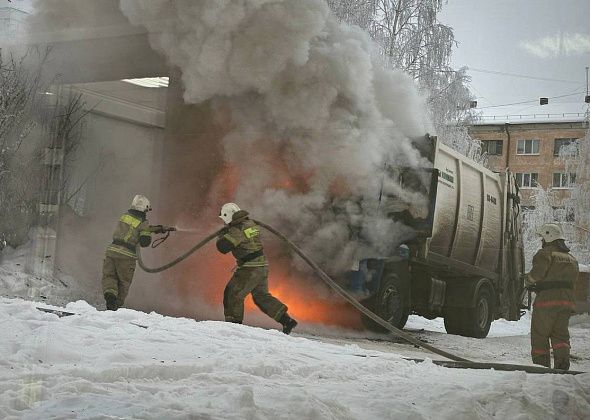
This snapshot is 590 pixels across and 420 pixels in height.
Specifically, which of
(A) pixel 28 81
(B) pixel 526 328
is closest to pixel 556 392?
(B) pixel 526 328

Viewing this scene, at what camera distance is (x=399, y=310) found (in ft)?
18.6

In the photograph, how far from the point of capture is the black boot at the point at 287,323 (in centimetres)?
570

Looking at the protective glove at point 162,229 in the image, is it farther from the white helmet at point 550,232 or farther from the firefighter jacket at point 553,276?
the white helmet at point 550,232

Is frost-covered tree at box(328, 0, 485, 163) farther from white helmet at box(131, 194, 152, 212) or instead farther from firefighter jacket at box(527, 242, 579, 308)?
white helmet at box(131, 194, 152, 212)

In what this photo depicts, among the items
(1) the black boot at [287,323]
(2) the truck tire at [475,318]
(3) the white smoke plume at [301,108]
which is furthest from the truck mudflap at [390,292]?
(1) the black boot at [287,323]

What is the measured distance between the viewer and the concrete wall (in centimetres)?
540

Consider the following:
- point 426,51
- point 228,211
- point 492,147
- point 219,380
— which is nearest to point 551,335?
point 492,147

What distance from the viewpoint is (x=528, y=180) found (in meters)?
4.39

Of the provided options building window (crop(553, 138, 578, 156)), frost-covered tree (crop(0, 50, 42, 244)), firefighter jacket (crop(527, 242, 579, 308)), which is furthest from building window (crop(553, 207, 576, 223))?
frost-covered tree (crop(0, 50, 42, 244))

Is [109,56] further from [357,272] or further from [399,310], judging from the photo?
[399,310]

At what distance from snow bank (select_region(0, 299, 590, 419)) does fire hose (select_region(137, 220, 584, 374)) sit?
0.94ft

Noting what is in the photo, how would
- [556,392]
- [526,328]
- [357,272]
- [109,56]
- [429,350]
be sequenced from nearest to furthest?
[556,392]
[526,328]
[429,350]
[109,56]
[357,272]

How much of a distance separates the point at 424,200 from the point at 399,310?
0.90 meters

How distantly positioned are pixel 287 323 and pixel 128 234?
1.41 metres
